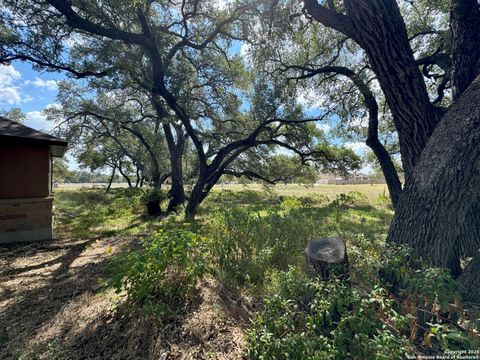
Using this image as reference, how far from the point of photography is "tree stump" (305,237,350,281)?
202 centimetres

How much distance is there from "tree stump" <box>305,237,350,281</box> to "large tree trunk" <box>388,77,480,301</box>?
80cm

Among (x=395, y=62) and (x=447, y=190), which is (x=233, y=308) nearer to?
(x=447, y=190)

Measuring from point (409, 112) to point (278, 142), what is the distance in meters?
6.78

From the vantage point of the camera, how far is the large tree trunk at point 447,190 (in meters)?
2.20

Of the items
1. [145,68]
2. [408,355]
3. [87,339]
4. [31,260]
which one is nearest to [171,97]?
[145,68]

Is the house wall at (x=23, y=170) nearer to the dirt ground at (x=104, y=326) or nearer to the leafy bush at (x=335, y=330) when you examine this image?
the dirt ground at (x=104, y=326)

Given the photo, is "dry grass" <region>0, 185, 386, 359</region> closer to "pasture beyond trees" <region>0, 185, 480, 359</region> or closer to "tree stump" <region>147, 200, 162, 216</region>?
"pasture beyond trees" <region>0, 185, 480, 359</region>

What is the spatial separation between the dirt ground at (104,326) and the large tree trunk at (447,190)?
196cm

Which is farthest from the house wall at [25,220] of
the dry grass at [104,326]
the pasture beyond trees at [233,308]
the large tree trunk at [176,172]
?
the large tree trunk at [176,172]

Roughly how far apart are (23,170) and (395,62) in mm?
7980

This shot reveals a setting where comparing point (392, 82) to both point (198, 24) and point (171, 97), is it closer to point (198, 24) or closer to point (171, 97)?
point (171, 97)

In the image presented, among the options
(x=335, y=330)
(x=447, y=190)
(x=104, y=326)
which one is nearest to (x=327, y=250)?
(x=335, y=330)

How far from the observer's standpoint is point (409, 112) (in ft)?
10.2

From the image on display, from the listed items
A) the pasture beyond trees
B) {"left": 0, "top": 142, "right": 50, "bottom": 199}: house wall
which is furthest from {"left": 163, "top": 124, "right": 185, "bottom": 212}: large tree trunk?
the pasture beyond trees
